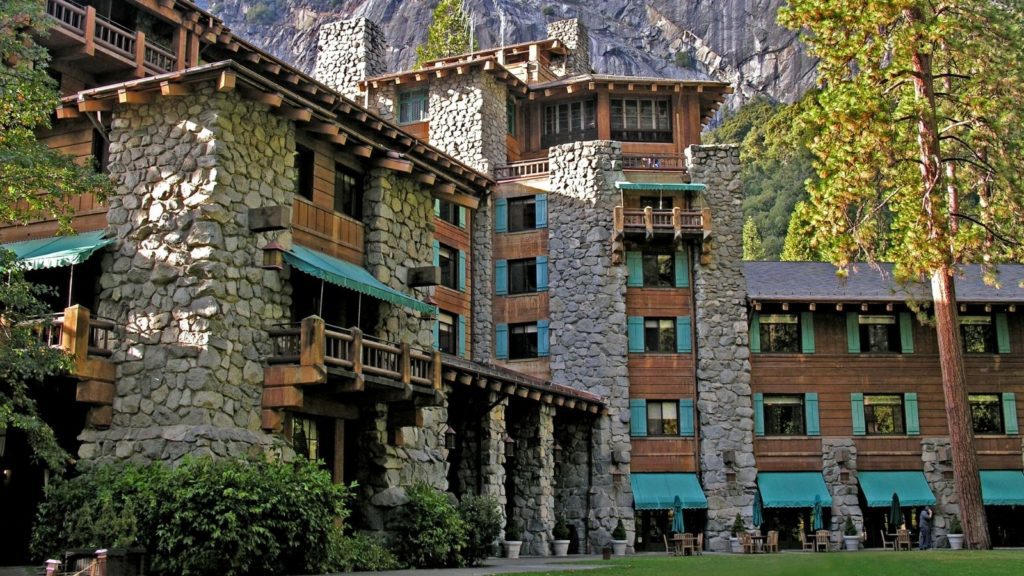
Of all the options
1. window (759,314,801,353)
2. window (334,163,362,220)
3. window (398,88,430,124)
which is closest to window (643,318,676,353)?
window (759,314,801,353)

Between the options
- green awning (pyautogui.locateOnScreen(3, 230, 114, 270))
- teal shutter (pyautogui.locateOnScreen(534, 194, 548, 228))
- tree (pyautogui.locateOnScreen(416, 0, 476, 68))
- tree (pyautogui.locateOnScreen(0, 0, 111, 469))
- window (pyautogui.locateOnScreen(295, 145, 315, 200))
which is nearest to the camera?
tree (pyautogui.locateOnScreen(0, 0, 111, 469))

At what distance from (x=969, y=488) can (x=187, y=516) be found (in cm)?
2175

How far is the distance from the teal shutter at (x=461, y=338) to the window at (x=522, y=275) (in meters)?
2.70

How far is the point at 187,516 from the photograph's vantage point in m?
18.4

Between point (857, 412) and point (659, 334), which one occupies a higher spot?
point (659, 334)

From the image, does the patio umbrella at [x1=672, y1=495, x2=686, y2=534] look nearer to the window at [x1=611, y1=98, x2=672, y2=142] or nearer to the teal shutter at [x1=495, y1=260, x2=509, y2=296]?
the teal shutter at [x1=495, y1=260, x2=509, y2=296]

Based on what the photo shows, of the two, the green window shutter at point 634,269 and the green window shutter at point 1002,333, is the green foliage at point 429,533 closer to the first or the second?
the green window shutter at point 634,269

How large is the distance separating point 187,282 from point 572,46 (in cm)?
4080

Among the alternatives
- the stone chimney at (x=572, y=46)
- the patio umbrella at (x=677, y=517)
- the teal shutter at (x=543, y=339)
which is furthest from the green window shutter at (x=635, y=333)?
the stone chimney at (x=572, y=46)

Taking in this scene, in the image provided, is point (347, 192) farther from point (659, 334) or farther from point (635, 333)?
point (659, 334)

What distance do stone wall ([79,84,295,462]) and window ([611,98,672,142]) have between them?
94.4 feet

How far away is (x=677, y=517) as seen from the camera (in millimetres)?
40844

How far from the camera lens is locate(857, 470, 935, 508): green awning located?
42125 mm

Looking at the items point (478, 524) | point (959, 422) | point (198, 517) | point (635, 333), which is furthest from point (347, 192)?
point (635, 333)
